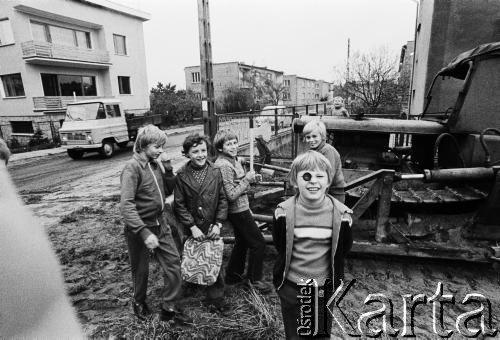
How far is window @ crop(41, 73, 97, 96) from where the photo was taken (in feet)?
69.1

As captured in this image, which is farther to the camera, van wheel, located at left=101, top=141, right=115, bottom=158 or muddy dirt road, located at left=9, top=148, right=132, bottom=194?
van wheel, located at left=101, top=141, right=115, bottom=158

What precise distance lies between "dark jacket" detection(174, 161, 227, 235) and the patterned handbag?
136mm

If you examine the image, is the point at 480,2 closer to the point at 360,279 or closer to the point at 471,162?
the point at 471,162

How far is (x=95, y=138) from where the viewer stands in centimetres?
1214

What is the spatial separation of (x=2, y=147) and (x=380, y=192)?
329cm

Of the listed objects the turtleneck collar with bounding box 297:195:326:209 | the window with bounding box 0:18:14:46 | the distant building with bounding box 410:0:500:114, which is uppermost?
the window with bounding box 0:18:14:46

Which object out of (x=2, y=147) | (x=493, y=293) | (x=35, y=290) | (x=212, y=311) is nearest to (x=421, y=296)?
(x=493, y=293)

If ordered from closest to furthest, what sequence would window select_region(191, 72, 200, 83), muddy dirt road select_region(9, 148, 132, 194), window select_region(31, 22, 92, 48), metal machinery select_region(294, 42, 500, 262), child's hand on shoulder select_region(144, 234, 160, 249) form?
1. child's hand on shoulder select_region(144, 234, 160, 249)
2. metal machinery select_region(294, 42, 500, 262)
3. muddy dirt road select_region(9, 148, 132, 194)
4. window select_region(31, 22, 92, 48)
5. window select_region(191, 72, 200, 83)

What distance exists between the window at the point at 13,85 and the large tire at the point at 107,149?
11738 millimetres

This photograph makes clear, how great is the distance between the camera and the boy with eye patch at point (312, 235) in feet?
6.00

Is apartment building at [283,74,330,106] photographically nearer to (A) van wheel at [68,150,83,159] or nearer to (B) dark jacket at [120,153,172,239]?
(A) van wheel at [68,150,83,159]

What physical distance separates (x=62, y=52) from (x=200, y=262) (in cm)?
2311

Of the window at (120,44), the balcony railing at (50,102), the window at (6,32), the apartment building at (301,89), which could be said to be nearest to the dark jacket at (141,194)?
the balcony railing at (50,102)

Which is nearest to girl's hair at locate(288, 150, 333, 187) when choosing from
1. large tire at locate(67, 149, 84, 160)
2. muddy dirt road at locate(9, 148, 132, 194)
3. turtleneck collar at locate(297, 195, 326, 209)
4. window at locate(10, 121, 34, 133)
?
turtleneck collar at locate(297, 195, 326, 209)
